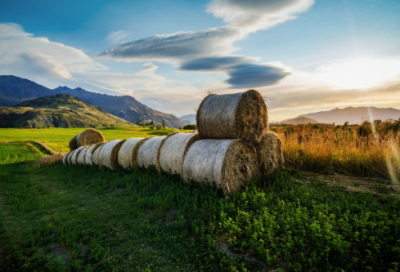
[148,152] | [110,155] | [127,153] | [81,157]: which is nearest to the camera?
[148,152]

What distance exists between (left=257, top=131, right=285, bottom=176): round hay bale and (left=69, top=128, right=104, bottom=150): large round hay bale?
13945mm

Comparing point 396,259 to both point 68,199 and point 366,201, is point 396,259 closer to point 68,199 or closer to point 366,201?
point 366,201

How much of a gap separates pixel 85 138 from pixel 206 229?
1508 centimetres

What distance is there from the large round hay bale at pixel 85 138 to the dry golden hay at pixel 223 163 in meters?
12.3

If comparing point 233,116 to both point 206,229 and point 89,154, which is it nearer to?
point 206,229

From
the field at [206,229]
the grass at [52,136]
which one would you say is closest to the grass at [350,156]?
the field at [206,229]

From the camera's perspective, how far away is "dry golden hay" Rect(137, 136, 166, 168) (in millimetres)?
9332

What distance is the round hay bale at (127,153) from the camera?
10.1 metres

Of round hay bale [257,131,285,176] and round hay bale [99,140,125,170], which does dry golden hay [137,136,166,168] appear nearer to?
round hay bale [99,140,125,170]

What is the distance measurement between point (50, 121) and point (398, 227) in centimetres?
18498

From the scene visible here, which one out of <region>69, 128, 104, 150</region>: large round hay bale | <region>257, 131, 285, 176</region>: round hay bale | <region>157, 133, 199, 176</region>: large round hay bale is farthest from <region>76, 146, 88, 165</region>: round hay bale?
<region>257, 131, 285, 176</region>: round hay bale

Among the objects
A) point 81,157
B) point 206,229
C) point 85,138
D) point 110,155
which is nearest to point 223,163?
point 206,229

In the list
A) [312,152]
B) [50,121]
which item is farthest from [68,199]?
[50,121]

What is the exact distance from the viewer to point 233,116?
7.03 metres
